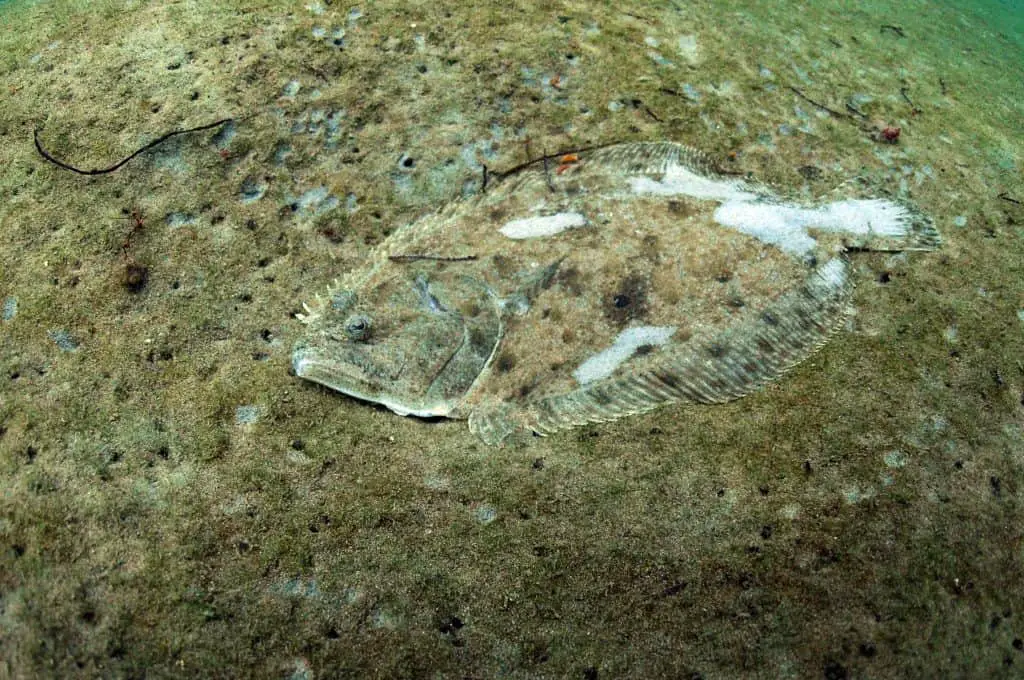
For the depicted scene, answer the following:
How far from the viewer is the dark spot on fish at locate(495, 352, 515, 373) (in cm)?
361

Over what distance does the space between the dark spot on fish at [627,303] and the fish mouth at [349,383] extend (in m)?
0.99

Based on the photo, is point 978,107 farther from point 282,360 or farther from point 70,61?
point 70,61

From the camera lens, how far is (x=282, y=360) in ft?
12.9

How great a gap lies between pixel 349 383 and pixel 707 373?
1859mm

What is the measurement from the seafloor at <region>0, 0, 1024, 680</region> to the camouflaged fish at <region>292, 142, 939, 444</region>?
20cm

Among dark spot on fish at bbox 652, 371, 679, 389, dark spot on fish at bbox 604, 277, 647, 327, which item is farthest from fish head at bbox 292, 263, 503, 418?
dark spot on fish at bbox 652, 371, 679, 389

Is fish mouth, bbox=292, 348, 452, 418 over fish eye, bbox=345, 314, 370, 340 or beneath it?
beneath

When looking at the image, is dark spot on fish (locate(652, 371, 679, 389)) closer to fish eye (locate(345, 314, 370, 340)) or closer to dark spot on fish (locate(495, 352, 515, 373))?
dark spot on fish (locate(495, 352, 515, 373))

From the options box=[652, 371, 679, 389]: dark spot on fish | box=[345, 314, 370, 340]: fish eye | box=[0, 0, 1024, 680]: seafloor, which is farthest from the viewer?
box=[652, 371, 679, 389]: dark spot on fish

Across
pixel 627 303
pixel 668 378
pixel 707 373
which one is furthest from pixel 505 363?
pixel 707 373

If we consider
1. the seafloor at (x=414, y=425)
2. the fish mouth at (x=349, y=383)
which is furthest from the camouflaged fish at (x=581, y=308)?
the seafloor at (x=414, y=425)

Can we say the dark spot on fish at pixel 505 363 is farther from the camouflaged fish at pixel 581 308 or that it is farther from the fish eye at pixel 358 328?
the fish eye at pixel 358 328

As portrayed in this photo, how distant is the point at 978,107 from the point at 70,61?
7.25m

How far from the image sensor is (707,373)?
3699 millimetres
